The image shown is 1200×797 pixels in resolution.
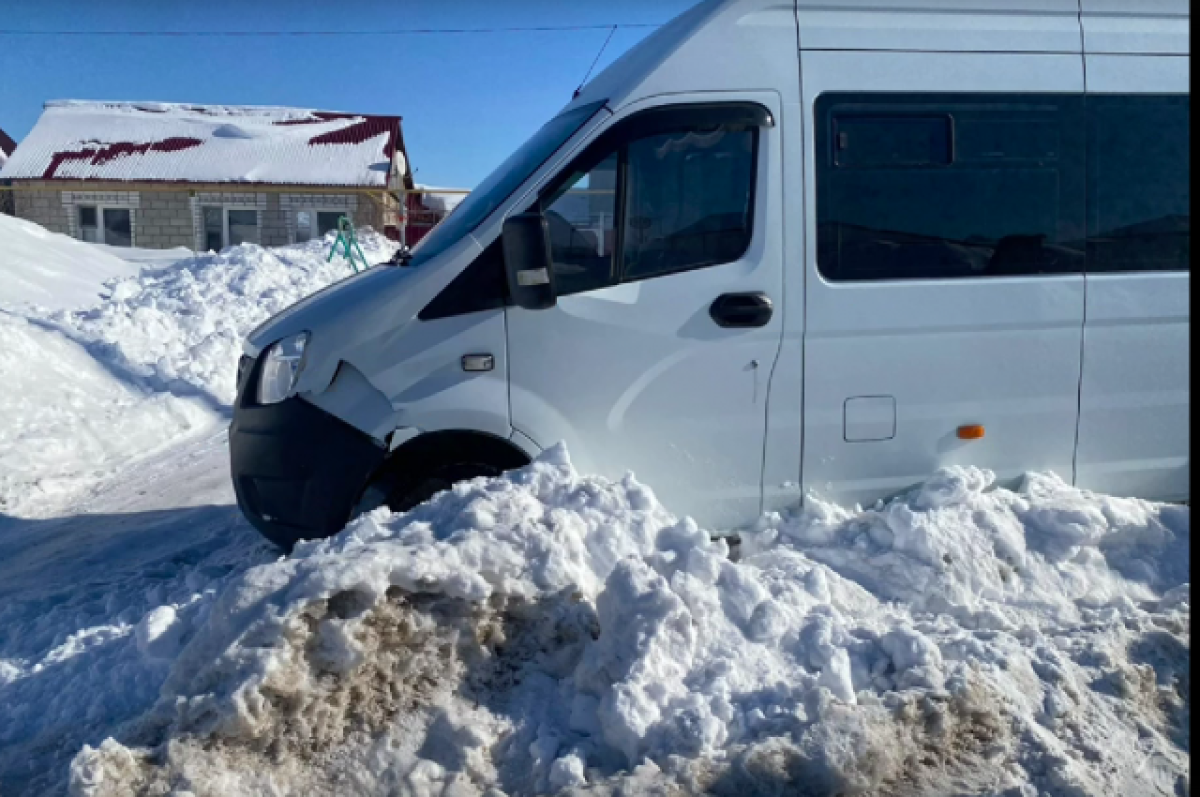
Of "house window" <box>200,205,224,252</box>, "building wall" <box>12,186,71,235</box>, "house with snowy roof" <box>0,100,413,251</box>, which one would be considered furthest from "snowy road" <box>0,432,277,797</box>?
"building wall" <box>12,186,71,235</box>

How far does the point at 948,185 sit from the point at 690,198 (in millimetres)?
1179

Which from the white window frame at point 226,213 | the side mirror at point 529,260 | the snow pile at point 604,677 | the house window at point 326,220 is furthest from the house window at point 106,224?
the snow pile at point 604,677

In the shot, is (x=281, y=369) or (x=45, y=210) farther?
(x=45, y=210)

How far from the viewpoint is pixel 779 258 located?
4363mm

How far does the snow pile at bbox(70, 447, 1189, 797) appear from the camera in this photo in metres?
3.04

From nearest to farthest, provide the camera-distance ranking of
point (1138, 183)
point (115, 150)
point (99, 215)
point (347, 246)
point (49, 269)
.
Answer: point (1138, 183)
point (49, 269)
point (347, 246)
point (99, 215)
point (115, 150)

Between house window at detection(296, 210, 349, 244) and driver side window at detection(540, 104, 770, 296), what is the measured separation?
85.1 ft

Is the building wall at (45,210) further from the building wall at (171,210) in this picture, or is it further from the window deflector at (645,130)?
the window deflector at (645,130)

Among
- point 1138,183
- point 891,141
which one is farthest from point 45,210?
point 1138,183

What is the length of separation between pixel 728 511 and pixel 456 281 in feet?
4.95

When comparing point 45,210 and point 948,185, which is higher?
point 45,210

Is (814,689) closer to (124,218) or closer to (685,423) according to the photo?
(685,423)

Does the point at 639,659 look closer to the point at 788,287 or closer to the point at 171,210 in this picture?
the point at 788,287

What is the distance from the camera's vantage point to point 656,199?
4309 mm
